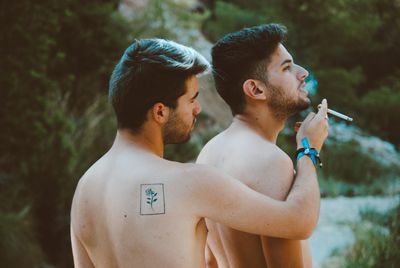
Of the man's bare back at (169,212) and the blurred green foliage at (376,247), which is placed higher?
the man's bare back at (169,212)

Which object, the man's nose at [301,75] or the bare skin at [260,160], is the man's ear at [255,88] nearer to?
the bare skin at [260,160]

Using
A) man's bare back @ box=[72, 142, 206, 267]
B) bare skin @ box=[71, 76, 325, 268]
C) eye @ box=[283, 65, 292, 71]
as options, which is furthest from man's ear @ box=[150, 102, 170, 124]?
eye @ box=[283, 65, 292, 71]

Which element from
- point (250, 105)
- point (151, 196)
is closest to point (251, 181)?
point (250, 105)

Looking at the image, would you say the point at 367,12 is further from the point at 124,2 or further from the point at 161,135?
the point at 161,135

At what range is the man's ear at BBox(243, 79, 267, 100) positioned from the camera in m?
2.50

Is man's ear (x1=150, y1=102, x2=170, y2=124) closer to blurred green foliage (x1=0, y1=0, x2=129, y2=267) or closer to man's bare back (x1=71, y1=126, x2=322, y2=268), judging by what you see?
man's bare back (x1=71, y1=126, x2=322, y2=268)

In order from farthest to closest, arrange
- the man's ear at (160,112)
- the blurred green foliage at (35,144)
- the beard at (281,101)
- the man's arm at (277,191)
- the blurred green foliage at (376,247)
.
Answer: the blurred green foliage at (35,144), the blurred green foliage at (376,247), the beard at (281,101), the man's arm at (277,191), the man's ear at (160,112)

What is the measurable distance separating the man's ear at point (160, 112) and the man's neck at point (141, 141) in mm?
56

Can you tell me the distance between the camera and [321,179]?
1093 cm

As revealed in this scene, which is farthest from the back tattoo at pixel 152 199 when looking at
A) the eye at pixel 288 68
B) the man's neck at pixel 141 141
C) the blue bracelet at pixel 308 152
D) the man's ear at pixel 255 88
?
the eye at pixel 288 68

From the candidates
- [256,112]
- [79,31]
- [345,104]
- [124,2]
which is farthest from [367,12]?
[256,112]

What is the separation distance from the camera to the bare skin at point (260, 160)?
7.37ft

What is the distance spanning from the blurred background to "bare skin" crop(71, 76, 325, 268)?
2.01 meters

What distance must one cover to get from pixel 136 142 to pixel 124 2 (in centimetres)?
1170
